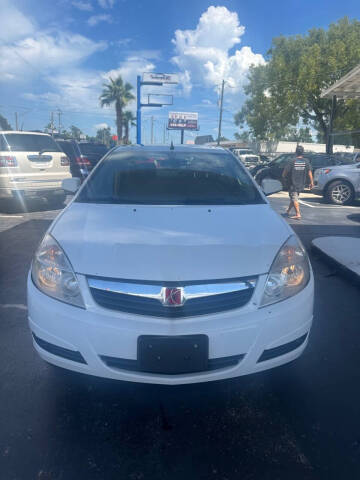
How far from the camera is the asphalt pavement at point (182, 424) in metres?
1.70

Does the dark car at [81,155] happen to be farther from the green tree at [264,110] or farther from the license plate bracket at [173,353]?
the green tree at [264,110]

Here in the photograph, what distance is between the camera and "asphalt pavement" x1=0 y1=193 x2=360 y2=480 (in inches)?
66.9

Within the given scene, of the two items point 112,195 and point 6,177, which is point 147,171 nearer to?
point 112,195

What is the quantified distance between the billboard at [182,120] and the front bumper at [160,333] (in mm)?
45046

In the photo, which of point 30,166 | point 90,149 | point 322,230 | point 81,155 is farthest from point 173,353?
point 90,149

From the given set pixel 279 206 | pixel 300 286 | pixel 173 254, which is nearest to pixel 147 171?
pixel 173 254

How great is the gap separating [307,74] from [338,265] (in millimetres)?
23123

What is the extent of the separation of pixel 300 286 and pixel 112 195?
5.31 ft

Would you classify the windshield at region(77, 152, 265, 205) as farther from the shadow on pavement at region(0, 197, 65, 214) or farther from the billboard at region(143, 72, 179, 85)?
the billboard at region(143, 72, 179, 85)

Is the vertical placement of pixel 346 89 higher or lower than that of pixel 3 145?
higher

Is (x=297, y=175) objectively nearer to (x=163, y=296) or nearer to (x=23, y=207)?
(x=23, y=207)

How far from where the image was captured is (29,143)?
820 cm

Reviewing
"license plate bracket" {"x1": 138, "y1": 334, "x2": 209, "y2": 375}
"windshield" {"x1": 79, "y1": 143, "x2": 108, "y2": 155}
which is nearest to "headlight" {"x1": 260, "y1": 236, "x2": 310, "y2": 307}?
"license plate bracket" {"x1": 138, "y1": 334, "x2": 209, "y2": 375}

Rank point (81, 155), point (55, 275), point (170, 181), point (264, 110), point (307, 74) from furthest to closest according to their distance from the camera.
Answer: point (264, 110), point (307, 74), point (81, 155), point (170, 181), point (55, 275)
